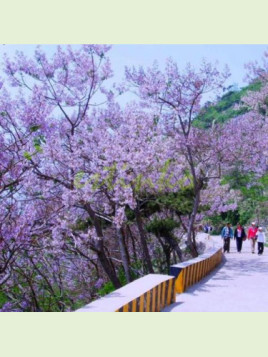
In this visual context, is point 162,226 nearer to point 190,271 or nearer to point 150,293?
point 190,271

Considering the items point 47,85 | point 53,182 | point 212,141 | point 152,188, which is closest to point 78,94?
point 47,85

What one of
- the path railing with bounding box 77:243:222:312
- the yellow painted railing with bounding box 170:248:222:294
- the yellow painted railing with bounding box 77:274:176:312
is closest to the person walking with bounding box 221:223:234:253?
the yellow painted railing with bounding box 170:248:222:294

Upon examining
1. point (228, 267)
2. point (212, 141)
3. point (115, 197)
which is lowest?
point (228, 267)

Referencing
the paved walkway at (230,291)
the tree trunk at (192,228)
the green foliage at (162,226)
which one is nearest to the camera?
the paved walkway at (230,291)

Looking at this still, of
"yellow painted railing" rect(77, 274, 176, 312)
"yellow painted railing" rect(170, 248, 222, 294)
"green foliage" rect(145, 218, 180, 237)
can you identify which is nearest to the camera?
"yellow painted railing" rect(77, 274, 176, 312)

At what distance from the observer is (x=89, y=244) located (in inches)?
371

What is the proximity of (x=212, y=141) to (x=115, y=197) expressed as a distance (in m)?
3.66

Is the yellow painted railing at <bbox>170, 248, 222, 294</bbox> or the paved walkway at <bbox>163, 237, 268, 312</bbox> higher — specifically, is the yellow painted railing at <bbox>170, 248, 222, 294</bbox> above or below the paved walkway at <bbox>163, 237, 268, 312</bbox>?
above

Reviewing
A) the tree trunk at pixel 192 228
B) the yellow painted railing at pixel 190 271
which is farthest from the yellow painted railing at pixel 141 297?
the tree trunk at pixel 192 228

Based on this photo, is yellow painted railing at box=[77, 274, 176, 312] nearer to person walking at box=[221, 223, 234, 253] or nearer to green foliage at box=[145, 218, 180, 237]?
green foliage at box=[145, 218, 180, 237]

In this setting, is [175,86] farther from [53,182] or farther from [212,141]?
[53,182]

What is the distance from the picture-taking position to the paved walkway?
6.26 metres

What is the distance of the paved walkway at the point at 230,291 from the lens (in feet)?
20.5

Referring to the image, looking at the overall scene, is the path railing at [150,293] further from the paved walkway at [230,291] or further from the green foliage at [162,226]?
the green foliage at [162,226]
